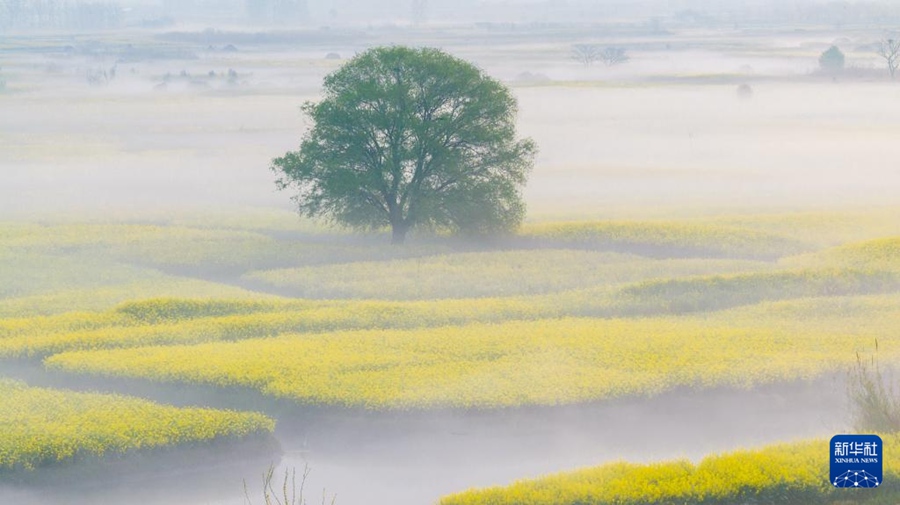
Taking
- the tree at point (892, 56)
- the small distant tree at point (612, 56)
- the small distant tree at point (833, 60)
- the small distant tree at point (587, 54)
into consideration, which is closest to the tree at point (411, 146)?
the tree at point (892, 56)

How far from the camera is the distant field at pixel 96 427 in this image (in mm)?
25781

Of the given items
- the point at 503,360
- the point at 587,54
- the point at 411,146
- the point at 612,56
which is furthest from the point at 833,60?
the point at 503,360

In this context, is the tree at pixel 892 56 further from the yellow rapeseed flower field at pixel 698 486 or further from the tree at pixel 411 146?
the yellow rapeseed flower field at pixel 698 486

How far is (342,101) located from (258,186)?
1211 inches

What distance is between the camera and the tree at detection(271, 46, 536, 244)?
54.1 m

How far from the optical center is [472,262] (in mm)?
49438

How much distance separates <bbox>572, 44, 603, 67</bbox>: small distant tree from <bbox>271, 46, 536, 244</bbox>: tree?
137m

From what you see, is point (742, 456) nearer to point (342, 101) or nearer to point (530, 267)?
point (530, 267)

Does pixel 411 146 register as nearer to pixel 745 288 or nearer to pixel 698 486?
pixel 745 288

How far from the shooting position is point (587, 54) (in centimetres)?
19075

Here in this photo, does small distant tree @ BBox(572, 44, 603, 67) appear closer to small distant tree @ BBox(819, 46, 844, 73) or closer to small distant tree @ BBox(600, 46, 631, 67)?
small distant tree @ BBox(600, 46, 631, 67)

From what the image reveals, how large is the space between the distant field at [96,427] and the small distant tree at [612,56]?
542 feet

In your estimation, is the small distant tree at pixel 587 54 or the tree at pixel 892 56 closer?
the tree at pixel 892 56

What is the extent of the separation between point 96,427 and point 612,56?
16786 cm
